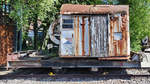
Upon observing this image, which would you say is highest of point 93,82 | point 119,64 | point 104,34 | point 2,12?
point 2,12

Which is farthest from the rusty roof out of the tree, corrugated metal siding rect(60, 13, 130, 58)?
the tree

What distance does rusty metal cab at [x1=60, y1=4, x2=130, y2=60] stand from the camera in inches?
272

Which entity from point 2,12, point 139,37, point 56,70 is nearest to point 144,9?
point 139,37

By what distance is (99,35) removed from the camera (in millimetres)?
6984

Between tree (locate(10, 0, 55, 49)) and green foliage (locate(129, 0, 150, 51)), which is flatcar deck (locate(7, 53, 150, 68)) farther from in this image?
green foliage (locate(129, 0, 150, 51))

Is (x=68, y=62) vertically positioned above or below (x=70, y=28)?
below

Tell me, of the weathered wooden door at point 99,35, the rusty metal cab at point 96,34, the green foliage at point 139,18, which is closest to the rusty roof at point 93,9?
the rusty metal cab at point 96,34

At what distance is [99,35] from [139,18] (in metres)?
7.78

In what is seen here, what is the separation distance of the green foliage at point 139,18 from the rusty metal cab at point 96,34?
22.1 ft

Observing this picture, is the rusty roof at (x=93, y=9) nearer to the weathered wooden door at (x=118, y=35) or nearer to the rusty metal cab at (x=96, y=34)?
the rusty metal cab at (x=96, y=34)

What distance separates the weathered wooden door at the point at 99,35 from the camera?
6945mm

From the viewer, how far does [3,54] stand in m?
9.95

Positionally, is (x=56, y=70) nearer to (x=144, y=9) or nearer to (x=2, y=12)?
(x=2, y=12)

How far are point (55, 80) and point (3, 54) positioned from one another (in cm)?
522
